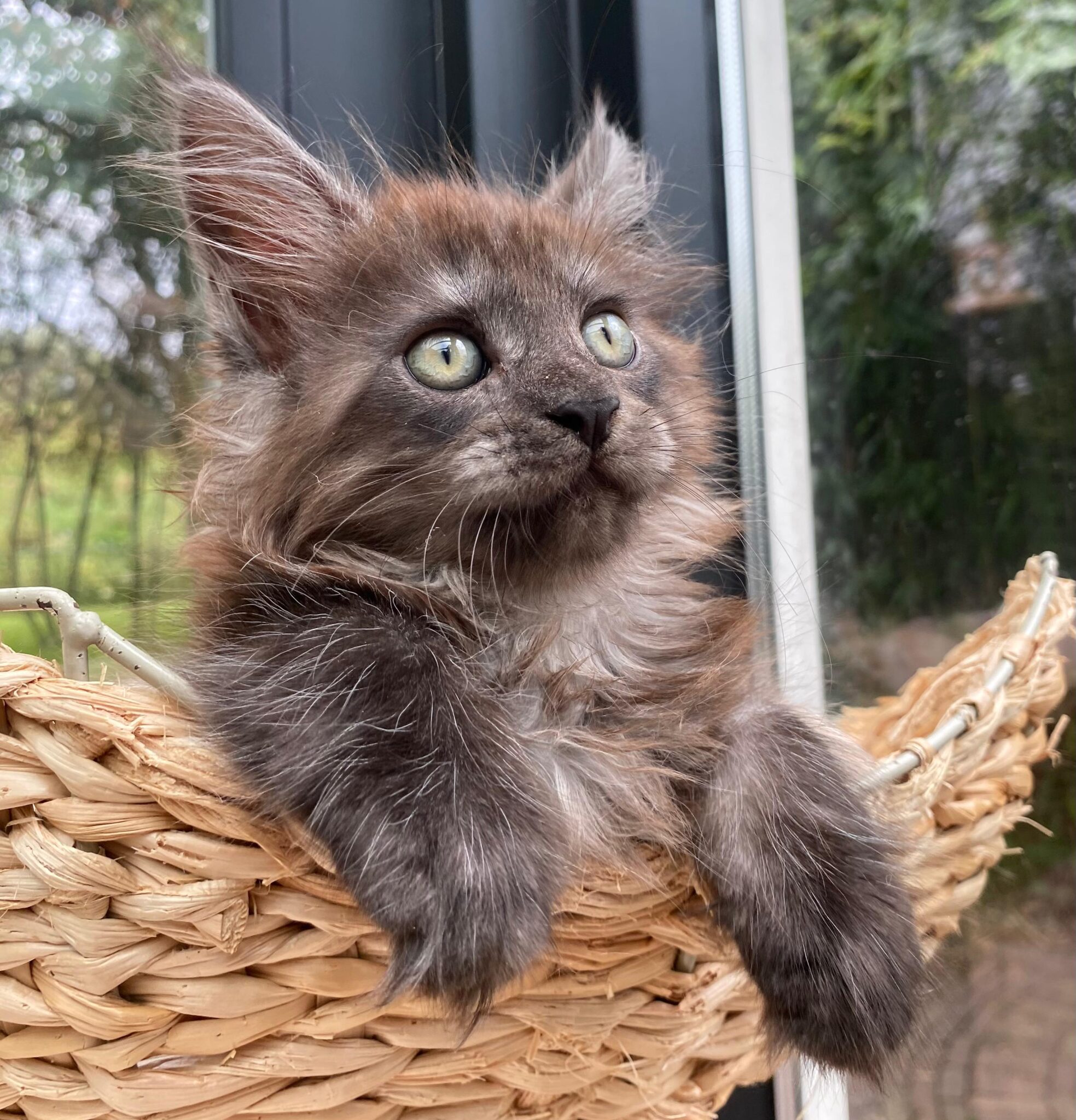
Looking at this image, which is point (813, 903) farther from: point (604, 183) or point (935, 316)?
point (935, 316)

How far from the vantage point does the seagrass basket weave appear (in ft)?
2.82

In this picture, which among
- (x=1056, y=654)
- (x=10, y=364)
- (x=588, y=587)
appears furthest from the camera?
(x=10, y=364)

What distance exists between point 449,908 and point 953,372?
129 cm

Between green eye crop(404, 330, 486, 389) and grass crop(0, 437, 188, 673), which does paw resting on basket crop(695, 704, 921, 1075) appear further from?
grass crop(0, 437, 188, 673)

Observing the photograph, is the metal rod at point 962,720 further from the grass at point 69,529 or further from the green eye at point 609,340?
the grass at point 69,529

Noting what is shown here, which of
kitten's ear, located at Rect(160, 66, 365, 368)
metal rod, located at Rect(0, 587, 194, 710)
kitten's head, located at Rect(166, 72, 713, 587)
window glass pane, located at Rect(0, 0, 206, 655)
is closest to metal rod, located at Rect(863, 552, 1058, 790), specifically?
kitten's head, located at Rect(166, 72, 713, 587)

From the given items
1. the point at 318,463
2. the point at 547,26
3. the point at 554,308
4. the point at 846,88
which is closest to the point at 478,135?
the point at 547,26

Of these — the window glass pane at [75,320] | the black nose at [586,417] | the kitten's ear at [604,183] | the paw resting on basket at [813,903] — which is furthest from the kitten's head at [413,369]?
the window glass pane at [75,320]

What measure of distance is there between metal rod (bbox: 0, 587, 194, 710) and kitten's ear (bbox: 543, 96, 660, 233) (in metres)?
0.83

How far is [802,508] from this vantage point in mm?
1845

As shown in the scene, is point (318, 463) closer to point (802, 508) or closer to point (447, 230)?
point (447, 230)

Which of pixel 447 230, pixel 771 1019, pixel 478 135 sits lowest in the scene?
pixel 771 1019

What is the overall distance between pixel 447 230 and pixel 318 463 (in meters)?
0.31

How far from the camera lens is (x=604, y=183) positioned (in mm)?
1478
